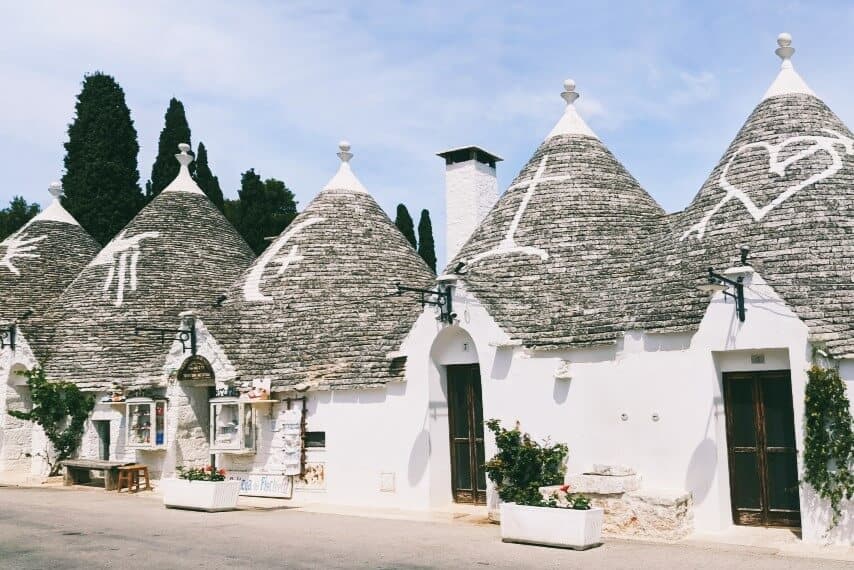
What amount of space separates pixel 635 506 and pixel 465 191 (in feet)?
Result: 38.0

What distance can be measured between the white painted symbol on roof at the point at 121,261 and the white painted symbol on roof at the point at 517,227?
36.2 ft

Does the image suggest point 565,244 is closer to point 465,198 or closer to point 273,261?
point 465,198

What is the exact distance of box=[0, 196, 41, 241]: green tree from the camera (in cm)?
4769

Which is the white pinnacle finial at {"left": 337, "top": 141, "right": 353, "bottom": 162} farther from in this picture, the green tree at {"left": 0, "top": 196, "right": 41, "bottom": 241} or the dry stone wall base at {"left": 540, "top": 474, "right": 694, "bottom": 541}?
the green tree at {"left": 0, "top": 196, "right": 41, "bottom": 241}

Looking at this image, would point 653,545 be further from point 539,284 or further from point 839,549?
point 539,284

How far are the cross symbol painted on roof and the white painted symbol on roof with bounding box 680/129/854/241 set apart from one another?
9.51ft

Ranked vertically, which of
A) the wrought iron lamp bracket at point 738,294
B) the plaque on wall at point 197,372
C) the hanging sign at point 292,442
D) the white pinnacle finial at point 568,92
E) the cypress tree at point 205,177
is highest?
the cypress tree at point 205,177

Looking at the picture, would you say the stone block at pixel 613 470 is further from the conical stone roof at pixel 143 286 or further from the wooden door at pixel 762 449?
the conical stone roof at pixel 143 286

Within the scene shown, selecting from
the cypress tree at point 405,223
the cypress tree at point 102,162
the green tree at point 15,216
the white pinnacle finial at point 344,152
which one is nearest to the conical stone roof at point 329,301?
the white pinnacle finial at point 344,152

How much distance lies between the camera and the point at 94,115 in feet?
122

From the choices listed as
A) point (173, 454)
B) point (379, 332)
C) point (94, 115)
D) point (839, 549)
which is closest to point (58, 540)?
point (173, 454)

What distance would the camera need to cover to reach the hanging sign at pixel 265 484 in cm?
1697

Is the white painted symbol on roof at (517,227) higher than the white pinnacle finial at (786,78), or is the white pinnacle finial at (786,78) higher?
the white pinnacle finial at (786,78)

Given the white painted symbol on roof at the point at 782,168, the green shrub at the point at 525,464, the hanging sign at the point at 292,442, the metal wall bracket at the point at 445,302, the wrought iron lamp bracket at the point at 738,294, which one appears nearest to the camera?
the wrought iron lamp bracket at the point at 738,294
